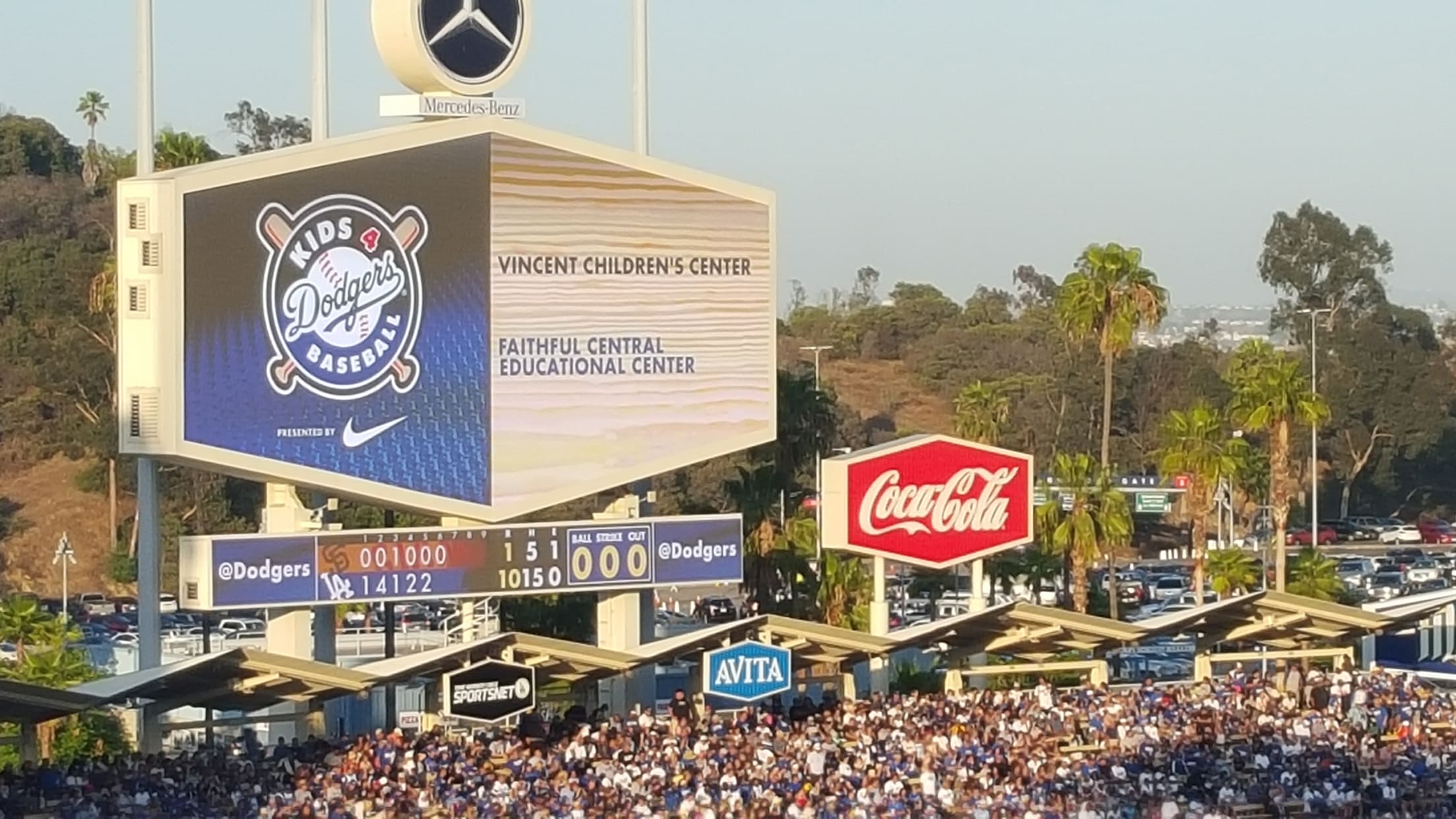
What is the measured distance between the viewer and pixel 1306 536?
89312mm

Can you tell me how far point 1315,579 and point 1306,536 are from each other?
3258 centimetres

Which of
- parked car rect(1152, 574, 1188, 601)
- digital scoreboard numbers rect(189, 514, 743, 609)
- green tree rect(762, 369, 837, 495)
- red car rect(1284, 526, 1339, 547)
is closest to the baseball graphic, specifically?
digital scoreboard numbers rect(189, 514, 743, 609)

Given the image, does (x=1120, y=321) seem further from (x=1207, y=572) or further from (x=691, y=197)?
(x=691, y=197)

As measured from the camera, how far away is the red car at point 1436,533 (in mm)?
93188

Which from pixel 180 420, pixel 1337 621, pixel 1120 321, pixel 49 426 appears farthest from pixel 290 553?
Answer: pixel 49 426

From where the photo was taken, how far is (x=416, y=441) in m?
32.6

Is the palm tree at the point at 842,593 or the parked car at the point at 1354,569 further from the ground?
the palm tree at the point at 842,593

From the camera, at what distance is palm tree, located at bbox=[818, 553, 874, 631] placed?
48.0 m

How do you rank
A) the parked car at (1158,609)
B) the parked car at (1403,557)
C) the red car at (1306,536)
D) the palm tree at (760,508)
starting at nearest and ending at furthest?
the palm tree at (760,508)
the parked car at (1158,609)
the parked car at (1403,557)
the red car at (1306,536)

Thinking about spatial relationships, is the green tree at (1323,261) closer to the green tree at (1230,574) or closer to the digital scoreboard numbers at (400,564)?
the green tree at (1230,574)

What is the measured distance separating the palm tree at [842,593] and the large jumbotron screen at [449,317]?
12.6 metres

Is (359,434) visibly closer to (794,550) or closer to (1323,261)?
(794,550)

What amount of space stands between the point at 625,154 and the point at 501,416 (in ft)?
13.5

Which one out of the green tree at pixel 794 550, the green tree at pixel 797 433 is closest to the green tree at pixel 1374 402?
the green tree at pixel 797 433
